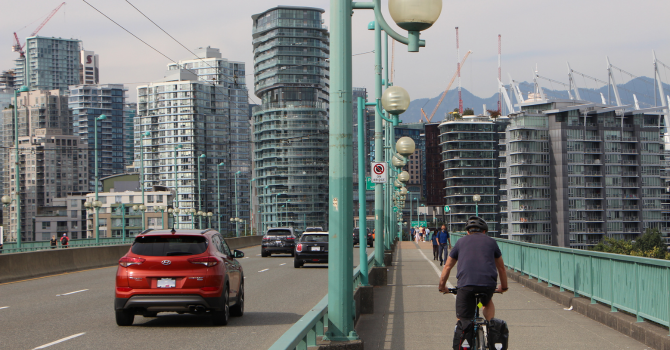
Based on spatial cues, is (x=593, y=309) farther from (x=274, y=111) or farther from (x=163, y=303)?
(x=274, y=111)

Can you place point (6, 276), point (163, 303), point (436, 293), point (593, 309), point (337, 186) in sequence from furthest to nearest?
point (6, 276) → point (436, 293) → point (593, 309) → point (163, 303) → point (337, 186)

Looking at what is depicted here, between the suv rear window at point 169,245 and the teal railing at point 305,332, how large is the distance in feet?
12.6

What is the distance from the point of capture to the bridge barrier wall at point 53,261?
23.7 metres

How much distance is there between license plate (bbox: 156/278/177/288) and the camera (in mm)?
12188

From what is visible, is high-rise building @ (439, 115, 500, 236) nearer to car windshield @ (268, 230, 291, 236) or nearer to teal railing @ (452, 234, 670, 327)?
car windshield @ (268, 230, 291, 236)

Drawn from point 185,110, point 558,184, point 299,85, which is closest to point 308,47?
point 299,85

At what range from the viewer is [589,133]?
17575cm

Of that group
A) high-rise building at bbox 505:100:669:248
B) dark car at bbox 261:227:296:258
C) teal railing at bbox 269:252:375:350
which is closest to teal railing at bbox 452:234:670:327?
teal railing at bbox 269:252:375:350

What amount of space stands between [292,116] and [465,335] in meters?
164

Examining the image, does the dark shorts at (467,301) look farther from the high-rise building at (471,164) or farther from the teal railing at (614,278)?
the high-rise building at (471,164)

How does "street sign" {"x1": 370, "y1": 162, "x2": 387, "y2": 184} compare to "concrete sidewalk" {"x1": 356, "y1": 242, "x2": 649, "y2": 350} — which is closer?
"concrete sidewalk" {"x1": 356, "y1": 242, "x2": 649, "y2": 350}

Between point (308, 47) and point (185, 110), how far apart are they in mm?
35983

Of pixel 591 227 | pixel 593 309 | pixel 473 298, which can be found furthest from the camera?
pixel 591 227

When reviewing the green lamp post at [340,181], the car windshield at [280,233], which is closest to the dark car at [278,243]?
the car windshield at [280,233]
